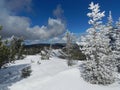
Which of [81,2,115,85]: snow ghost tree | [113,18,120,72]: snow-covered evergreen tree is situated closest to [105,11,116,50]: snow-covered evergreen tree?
[113,18,120,72]: snow-covered evergreen tree

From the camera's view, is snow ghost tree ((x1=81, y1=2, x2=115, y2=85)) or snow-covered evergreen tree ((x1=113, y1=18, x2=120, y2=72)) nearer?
snow ghost tree ((x1=81, y1=2, x2=115, y2=85))

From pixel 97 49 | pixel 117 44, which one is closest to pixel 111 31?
pixel 117 44

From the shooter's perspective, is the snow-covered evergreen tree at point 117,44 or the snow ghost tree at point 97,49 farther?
the snow-covered evergreen tree at point 117,44

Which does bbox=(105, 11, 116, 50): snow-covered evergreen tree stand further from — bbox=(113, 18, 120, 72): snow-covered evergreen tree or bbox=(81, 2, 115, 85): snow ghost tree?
bbox=(81, 2, 115, 85): snow ghost tree

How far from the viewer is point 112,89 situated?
88.6ft

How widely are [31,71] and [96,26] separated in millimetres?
13339

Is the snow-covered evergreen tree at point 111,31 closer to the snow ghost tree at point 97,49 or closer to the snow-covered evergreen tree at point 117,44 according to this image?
the snow-covered evergreen tree at point 117,44

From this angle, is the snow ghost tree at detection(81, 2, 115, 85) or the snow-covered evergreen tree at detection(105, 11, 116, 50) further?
the snow-covered evergreen tree at detection(105, 11, 116, 50)

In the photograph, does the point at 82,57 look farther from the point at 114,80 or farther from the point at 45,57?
the point at 114,80

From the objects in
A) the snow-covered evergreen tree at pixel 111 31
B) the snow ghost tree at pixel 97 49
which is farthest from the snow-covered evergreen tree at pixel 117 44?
the snow ghost tree at pixel 97 49

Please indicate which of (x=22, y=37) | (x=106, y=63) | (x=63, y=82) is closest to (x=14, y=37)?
(x=22, y=37)

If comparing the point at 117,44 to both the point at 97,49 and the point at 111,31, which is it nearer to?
the point at 111,31

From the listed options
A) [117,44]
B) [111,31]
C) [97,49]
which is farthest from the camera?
[111,31]

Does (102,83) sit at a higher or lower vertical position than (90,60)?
lower
